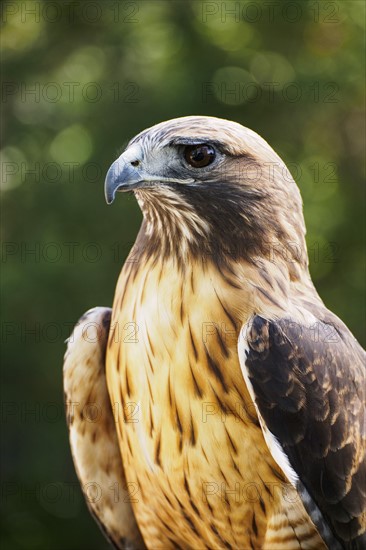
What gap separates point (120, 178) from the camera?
3.01 m

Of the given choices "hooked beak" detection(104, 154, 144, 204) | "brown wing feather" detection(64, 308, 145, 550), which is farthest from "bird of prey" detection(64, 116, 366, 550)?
"brown wing feather" detection(64, 308, 145, 550)

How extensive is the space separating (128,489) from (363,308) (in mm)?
5110

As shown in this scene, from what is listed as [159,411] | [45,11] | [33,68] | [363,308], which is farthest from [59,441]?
[159,411]

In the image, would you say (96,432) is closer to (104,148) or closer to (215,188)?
(215,188)

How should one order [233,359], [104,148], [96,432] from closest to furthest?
[233,359]
[96,432]
[104,148]

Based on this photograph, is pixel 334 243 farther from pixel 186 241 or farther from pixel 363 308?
pixel 186 241

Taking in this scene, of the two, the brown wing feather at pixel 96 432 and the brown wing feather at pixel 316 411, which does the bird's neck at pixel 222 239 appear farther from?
the brown wing feather at pixel 96 432

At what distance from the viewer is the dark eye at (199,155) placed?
309cm

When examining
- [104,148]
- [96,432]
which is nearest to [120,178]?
[96,432]

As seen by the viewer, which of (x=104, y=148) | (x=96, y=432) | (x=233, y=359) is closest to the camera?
(x=233, y=359)

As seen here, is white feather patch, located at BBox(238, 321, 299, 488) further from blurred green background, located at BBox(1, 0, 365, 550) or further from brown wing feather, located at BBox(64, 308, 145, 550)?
blurred green background, located at BBox(1, 0, 365, 550)

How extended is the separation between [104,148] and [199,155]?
4812 mm

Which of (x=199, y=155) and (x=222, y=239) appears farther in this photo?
(x=222, y=239)

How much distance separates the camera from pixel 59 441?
8141 mm
